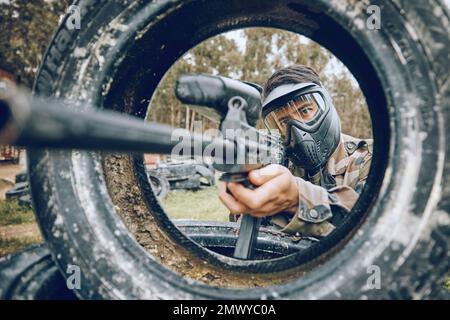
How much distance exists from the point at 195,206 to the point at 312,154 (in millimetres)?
4145

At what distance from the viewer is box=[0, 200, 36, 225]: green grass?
466 centimetres

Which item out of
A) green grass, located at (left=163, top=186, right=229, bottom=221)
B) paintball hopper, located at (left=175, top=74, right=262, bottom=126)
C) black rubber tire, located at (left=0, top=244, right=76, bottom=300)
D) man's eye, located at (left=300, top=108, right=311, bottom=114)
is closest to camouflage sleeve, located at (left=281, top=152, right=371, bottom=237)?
paintball hopper, located at (left=175, top=74, right=262, bottom=126)

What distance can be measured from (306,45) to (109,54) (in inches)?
877

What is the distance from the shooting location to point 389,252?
0.87 m

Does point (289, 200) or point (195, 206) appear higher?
point (289, 200)

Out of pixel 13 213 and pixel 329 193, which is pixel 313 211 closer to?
pixel 329 193

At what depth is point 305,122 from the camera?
8.38ft

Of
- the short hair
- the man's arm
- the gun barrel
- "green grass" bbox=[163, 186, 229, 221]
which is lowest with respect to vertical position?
"green grass" bbox=[163, 186, 229, 221]

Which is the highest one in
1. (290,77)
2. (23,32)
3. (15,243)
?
(23,32)

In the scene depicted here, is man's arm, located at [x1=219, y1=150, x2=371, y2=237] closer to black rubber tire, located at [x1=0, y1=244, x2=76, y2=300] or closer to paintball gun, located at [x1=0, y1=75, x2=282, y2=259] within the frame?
paintball gun, located at [x1=0, y1=75, x2=282, y2=259]

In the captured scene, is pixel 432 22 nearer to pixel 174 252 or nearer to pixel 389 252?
pixel 389 252

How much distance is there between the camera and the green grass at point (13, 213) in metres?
4.66

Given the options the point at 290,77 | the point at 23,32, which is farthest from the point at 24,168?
the point at 290,77
